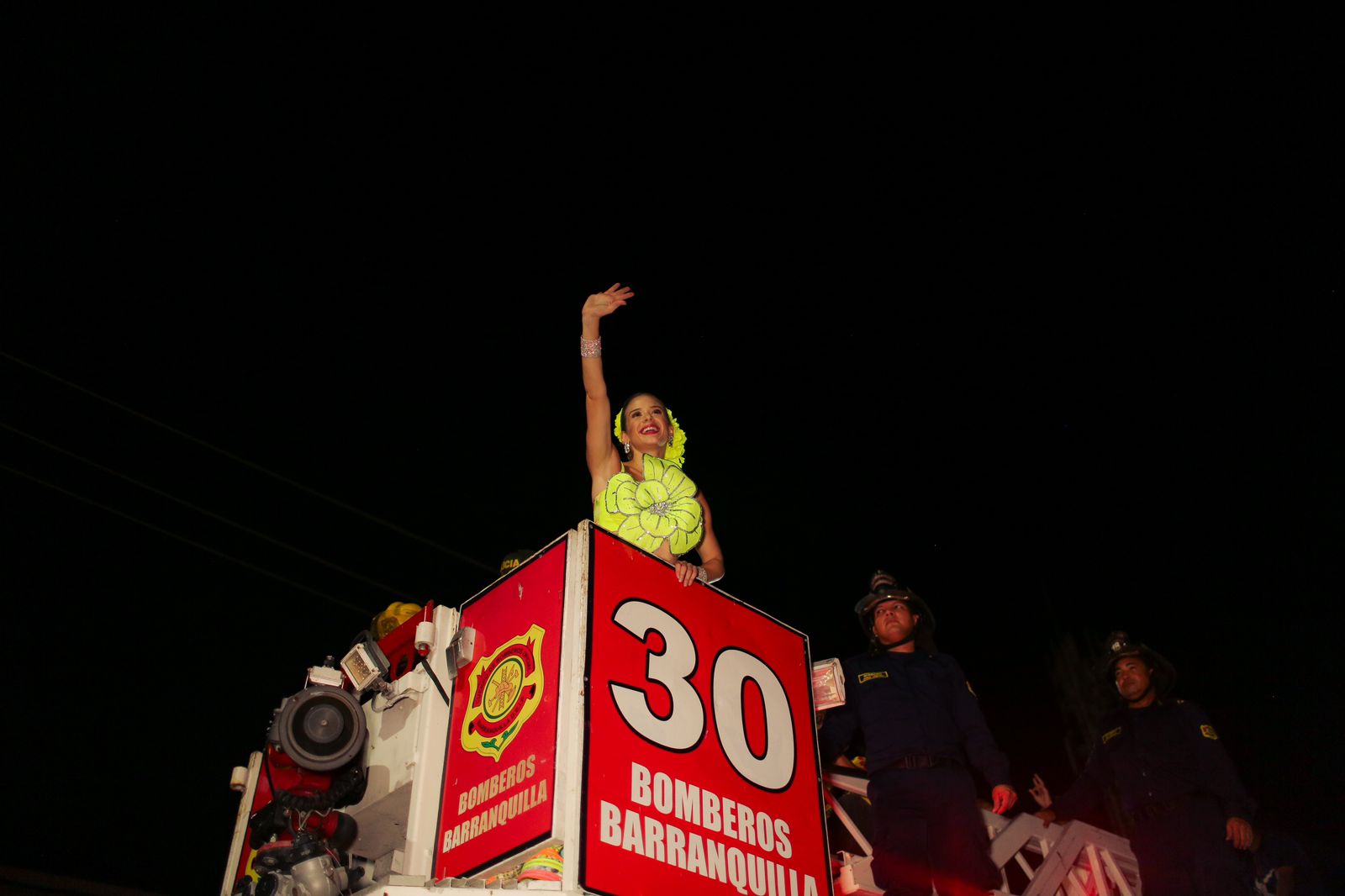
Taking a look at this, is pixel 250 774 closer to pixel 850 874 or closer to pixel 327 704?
pixel 327 704

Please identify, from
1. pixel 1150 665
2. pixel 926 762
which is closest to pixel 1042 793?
pixel 1150 665

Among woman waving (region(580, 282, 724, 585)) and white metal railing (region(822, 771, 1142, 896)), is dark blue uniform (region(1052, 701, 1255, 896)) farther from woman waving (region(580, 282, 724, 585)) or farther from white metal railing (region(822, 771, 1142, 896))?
woman waving (region(580, 282, 724, 585))

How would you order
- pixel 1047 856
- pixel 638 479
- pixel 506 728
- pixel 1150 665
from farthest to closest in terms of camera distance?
pixel 1150 665 < pixel 1047 856 < pixel 638 479 < pixel 506 728

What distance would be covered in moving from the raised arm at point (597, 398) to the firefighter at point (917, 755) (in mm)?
1967

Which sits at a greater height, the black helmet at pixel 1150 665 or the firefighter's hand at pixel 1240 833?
the black helmet at pixel 1150 665

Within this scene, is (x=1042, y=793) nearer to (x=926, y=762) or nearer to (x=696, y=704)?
(x=926, y=762)

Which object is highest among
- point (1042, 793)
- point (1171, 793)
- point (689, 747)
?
point (1042, 793)

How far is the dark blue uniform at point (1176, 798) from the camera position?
5.28m

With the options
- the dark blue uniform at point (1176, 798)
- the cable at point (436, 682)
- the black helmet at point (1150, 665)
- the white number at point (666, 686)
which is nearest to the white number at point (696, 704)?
the white number at point (666, 686)

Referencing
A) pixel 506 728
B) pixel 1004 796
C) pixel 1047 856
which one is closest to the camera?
pixel 506 728

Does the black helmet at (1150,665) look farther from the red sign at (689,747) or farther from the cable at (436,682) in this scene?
the cable at (436,682)

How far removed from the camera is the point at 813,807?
389 centimetres

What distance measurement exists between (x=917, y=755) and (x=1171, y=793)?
5.56 feet

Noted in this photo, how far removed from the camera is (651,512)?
14.9ft
